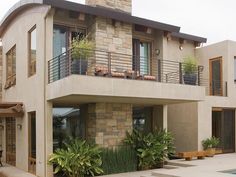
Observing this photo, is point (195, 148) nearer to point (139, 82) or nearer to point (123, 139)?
point (123, 139)

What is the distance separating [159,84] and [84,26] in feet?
13.7

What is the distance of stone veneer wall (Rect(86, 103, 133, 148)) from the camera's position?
1520 cm

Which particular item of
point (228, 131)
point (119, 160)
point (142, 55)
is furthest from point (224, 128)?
point (119, 160)

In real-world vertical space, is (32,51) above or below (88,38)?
below

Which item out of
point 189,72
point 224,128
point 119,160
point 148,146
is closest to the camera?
point 119,160

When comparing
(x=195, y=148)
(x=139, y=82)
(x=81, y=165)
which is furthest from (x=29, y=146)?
(x=195, y=148)

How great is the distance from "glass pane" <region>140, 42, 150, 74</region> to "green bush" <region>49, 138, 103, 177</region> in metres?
4.85

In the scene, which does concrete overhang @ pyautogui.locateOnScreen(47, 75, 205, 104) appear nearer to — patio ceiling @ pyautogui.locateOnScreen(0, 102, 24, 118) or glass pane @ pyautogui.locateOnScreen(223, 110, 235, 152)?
patio ceiling @ pyautogui.locateOnScreen(0, 102, 24, 118)

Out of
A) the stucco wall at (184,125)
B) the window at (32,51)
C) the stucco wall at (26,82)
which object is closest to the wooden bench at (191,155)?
the stucco wall at (184,125)

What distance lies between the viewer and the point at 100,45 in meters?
15.5

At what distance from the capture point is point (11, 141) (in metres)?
20.4

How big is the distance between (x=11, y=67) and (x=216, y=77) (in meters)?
12.0

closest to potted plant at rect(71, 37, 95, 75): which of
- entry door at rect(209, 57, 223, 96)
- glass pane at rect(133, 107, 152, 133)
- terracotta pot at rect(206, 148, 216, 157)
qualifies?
glass pane at rect(133, 107, 152, 133)

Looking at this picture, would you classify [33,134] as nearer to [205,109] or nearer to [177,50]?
[205,109]
